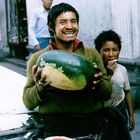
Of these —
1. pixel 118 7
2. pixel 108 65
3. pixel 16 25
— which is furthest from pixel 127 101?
pixel 16 25

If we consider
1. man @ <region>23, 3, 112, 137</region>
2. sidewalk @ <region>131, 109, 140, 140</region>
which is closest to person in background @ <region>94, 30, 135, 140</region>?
man @ <region>23, 3, 112, 137</region>

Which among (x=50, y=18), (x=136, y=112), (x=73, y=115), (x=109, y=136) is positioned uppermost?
(x=50, y=18)

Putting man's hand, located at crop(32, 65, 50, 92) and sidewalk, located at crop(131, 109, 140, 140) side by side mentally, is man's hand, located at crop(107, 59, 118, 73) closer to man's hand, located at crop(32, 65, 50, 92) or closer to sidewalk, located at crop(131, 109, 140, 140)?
man's hand, located at crop(32, 65, 50, 92)

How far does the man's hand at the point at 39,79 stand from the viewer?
277 cm

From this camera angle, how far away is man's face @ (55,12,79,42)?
2.98 metres

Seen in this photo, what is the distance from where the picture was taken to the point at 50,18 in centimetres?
306

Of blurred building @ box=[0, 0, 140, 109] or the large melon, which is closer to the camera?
the large melon

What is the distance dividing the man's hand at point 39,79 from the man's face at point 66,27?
0.30 metres

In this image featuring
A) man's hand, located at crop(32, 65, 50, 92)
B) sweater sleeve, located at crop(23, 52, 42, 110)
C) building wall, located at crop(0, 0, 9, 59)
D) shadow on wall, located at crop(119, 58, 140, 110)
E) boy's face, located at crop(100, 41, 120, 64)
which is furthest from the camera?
building wall, located at crop(0, 0, 9, 59)

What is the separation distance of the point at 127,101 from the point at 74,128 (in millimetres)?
1107

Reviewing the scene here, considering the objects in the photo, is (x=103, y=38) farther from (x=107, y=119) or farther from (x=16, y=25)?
(x=16, y=25)

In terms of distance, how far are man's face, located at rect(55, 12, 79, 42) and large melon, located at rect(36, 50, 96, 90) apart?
0.11 meters

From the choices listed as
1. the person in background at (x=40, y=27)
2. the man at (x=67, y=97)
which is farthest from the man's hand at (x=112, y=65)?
the person in background at (x=40, y=27)

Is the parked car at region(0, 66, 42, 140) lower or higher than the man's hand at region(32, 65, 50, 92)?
lower
